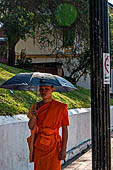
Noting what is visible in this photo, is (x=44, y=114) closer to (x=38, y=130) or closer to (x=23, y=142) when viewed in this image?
(x=38, y=130)

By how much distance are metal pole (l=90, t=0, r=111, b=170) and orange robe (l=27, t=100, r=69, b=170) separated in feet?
1.58

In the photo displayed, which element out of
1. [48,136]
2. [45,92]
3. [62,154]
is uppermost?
[45,92]

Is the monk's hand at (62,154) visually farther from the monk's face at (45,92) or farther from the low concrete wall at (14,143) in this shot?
the low concrete wall at (14,143)

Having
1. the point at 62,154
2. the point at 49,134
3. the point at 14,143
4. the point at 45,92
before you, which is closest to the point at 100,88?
the point at 45,92

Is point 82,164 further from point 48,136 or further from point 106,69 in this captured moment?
point 106,69

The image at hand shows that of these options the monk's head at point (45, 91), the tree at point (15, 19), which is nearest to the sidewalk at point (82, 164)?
the monk's head at point (45, 91)

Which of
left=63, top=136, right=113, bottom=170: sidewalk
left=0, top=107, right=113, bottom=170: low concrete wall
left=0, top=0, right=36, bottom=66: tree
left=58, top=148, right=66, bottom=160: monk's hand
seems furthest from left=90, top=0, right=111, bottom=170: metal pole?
left=0, top=0, right=36, bottom=66: tree

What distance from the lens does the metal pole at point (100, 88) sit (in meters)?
4.32

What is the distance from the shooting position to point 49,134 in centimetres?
462

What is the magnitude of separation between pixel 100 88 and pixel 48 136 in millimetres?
948

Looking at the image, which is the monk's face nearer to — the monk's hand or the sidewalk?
the monk's hand

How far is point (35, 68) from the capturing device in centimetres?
1914

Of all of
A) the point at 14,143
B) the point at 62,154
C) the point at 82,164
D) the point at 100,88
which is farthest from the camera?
the point at 82,164

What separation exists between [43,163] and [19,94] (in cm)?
483
